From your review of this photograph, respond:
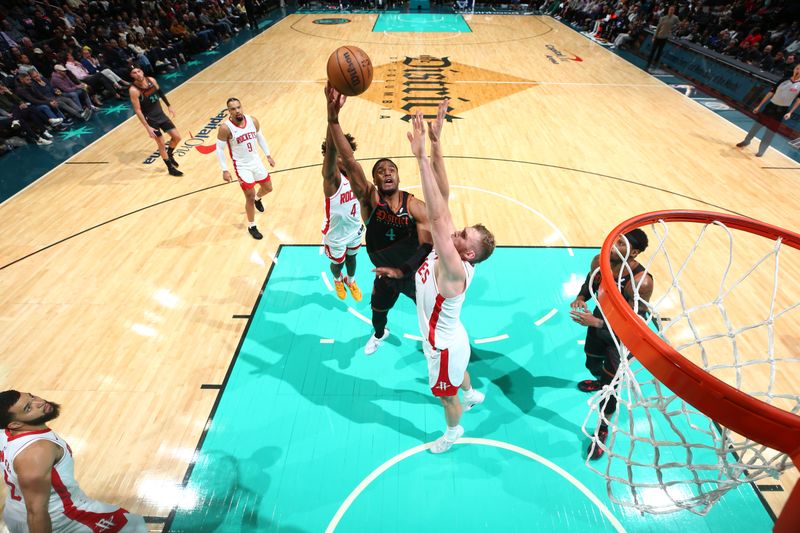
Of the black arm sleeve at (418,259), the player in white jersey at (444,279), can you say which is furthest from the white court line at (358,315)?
the player in white jersey at (444,279)

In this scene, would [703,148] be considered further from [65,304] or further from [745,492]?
[65,304]

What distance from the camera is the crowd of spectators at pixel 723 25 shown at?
12.1 meters

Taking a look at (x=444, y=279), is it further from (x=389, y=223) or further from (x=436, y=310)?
(x=389, y=223)

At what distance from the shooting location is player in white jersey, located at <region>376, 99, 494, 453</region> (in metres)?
2.24

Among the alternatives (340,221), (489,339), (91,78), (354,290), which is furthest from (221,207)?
(91,78)

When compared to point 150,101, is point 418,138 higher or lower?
higher

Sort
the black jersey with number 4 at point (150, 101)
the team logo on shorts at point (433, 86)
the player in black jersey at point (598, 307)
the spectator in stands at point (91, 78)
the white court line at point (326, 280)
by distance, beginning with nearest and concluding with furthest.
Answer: the player in black jersey at point (598, 307) < the white court line at point (326, 280) < the black jersey with number 4 at point (150, 101) < the spectator in stands at point (91, 78) < the team logo on shorts at point (433, 86)

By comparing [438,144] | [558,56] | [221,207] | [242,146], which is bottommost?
[221,207]

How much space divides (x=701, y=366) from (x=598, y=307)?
192cm

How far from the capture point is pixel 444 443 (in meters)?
3.27

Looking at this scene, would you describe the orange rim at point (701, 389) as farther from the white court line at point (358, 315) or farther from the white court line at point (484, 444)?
the white court line at point (358, 315)

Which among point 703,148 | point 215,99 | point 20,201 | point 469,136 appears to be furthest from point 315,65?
point 703,148

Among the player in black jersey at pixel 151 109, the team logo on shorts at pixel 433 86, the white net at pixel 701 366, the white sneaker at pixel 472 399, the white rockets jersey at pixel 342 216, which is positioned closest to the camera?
the white net at pixel 701 366

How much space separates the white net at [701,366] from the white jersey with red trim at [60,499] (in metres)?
2.88
